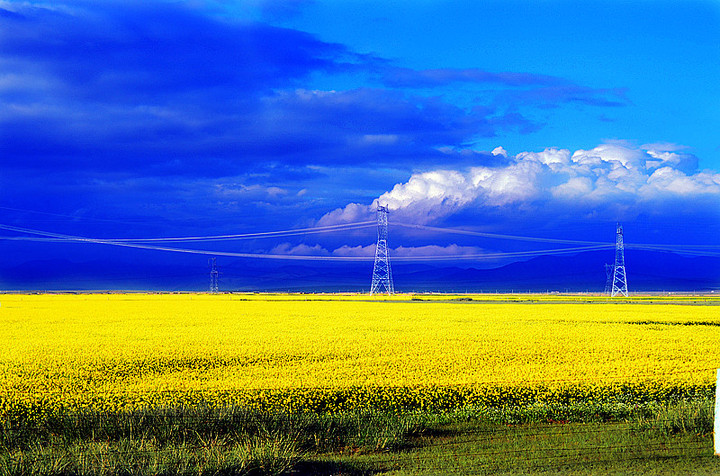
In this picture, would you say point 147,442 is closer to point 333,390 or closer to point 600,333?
point 333,390

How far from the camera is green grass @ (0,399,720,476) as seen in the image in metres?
9.17

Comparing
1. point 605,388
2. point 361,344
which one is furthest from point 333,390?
point 361,344

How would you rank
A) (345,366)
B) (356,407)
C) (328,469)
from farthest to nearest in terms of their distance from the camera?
(345,366) → (356,407) → (328,469)

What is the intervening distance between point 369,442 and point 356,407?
2245 mm

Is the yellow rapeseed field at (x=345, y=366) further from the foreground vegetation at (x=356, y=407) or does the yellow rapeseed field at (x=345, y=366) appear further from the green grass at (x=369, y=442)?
the green grass at (x=369, y=442)

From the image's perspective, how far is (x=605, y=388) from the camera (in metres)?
15.0

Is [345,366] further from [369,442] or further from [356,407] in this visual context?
[369,442]

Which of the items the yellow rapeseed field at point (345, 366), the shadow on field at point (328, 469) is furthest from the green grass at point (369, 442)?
the yellow rapeseed field at point (345, 366)

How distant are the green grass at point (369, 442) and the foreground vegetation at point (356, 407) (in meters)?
0.03

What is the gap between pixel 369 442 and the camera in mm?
10922

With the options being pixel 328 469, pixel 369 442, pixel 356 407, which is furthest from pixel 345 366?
pixel 328 469

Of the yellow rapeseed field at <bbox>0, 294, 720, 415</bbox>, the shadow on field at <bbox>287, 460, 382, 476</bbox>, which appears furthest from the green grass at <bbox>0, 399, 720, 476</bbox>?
the yellow rapeseed field at <bbox>0, 294, 720, 415</bbox>

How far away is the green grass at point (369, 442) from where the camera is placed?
361 inches

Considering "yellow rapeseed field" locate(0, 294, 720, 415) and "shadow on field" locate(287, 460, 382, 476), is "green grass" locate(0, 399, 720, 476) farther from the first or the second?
"yellow rapeseed field" locate(0, 294, 720, 415)
